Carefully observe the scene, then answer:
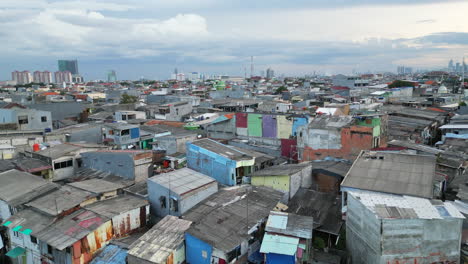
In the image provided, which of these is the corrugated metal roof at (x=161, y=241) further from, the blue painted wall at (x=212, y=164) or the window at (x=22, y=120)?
the window at (x=22, y=120)

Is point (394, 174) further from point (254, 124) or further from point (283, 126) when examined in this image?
point (254, 124)

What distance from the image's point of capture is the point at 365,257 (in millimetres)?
12695

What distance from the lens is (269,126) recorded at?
95.9ft

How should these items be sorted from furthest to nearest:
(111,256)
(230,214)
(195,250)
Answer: (230,214)
(111,256)
(195,250)

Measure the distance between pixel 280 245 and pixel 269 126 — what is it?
1766 centimetres

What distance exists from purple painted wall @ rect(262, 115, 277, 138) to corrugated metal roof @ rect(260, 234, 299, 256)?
665 inches

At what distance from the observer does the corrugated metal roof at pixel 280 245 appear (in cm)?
1197

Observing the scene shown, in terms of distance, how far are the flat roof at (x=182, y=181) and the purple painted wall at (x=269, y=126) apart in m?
12.3

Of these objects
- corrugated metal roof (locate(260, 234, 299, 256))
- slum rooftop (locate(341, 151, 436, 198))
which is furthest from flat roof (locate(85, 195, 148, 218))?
slum rooftop (locate(341, 151, 436, 198))

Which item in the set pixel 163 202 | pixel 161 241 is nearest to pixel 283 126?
pixel 163 202

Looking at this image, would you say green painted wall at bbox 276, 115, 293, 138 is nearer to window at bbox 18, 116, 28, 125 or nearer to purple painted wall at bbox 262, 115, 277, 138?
purple painted wall at bbox 262, 115, 277, 138

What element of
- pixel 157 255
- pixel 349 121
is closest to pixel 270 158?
pixel 349 121

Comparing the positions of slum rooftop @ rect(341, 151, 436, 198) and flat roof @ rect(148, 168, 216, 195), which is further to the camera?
flat roof @ rect(148, 168, 216, 195)

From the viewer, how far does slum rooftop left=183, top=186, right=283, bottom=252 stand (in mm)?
12766
